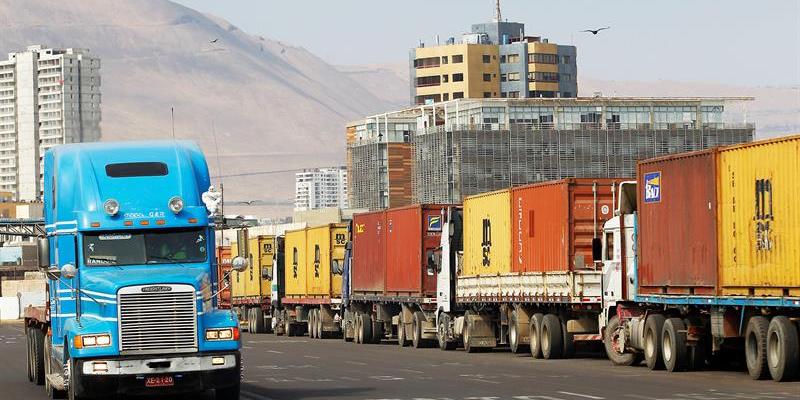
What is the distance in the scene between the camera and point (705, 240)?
3178 centimetres

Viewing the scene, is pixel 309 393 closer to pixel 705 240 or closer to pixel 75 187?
pixel 75 187

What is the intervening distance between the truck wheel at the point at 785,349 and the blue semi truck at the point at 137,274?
917 cm

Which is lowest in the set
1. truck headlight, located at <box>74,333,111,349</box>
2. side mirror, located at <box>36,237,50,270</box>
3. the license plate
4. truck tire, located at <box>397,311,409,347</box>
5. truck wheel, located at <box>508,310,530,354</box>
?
truck tire, located at <box>397,311,409,347</box>

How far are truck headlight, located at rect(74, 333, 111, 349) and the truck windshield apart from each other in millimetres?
1191

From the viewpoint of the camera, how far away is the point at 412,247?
51.5 m

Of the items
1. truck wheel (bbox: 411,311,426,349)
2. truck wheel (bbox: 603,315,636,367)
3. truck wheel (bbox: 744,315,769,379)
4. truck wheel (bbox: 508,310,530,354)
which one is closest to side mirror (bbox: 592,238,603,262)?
truck wheel (bbox: 603,315,636,367)

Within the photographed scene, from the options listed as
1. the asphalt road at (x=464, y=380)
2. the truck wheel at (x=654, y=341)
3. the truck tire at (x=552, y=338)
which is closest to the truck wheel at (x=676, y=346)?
the asphalt road at (x=464, y=380)

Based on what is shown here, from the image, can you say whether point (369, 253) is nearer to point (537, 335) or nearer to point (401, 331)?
point (401, 331)

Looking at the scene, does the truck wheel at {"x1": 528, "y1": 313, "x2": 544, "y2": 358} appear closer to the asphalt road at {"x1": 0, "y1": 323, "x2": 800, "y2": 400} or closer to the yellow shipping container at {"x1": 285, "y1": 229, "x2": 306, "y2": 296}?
the asphalt road at {"x1": 0, "y1": 323, "x2": 800, "y2": 400}

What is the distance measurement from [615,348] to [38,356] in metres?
12.1

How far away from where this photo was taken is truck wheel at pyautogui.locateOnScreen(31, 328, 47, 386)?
3275 centimetres

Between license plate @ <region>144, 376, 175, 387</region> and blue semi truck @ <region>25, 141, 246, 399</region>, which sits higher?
blue semi truck @ <region>25, 141, 246, 399</region>

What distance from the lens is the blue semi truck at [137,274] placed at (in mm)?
24438

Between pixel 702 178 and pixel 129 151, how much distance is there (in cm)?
1130
